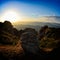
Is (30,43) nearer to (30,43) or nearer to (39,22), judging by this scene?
(30,43)

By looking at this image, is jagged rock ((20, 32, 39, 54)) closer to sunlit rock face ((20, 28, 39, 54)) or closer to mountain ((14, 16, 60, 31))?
sunlit rock face ((20, 28, 39, 54))

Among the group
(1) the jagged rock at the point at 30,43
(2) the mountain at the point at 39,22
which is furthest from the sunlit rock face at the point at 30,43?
(2) the mountain at the point at 39,22

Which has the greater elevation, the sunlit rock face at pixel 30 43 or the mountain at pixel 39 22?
the mountain at pixel 39 22

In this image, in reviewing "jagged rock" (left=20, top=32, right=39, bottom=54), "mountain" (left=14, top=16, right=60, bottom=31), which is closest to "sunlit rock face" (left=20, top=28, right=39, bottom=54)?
"jagged rock" (left=20, top=32, right=39, bottom=54)

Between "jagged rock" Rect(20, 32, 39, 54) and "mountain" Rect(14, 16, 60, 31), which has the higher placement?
"mountain" Rect(14, 16, 60, 31)

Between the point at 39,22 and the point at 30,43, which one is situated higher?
the point at 39,22

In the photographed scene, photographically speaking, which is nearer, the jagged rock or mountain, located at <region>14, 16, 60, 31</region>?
the jagged rock

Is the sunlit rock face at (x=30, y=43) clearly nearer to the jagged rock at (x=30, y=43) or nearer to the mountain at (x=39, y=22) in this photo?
the jagged rock at (x=30, y=43)

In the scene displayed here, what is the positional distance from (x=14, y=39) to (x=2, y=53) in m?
2.82

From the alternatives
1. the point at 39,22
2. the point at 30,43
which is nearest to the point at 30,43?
the point at 30,43

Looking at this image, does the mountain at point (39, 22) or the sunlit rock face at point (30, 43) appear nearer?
the sunlit rock face at point (30, 43)

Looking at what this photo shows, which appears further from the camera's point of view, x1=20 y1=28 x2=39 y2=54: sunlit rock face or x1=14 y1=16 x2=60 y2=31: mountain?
x1=14 y1=16 x2=60 y2=31: mountain

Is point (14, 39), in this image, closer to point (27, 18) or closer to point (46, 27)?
point (27, 18)

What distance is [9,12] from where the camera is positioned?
11758 millimetres
